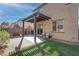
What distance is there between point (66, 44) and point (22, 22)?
1.72m

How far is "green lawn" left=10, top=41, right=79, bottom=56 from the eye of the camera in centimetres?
635

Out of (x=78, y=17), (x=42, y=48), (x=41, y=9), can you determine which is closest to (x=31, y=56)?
(x=42, y=48)

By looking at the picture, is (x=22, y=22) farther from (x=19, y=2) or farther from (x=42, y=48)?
(x=42, y=48)

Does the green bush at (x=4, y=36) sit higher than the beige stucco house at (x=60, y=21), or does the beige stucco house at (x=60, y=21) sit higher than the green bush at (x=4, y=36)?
→ the beige stucco house at (x=60, y=21)

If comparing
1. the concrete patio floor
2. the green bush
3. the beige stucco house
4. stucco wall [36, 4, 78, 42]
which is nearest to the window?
the beige stucco house

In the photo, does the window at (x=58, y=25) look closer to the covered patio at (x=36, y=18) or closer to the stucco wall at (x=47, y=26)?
the stucco wall at (x=47, y=26)

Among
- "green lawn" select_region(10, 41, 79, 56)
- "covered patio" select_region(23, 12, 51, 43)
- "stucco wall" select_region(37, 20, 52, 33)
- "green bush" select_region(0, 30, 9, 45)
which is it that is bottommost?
"green lawn" select_region(10, 41, 79, 56)

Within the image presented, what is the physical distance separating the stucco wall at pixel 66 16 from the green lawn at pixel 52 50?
0.27m

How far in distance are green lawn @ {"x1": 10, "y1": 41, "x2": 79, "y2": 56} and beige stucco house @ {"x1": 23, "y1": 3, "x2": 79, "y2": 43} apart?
249mm

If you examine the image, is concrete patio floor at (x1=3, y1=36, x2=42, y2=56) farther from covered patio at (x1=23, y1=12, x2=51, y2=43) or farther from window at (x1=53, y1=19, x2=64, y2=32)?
window at (x1=53, y1=19, x2=64, y2=32)

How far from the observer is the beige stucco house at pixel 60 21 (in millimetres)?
6355

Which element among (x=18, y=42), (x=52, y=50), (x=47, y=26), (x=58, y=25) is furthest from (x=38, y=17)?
(x=52, y=50)

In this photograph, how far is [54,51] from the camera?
6434 mm

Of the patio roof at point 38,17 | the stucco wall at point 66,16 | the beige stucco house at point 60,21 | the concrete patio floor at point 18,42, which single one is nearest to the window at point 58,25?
the beige stucco house at point 60,21
